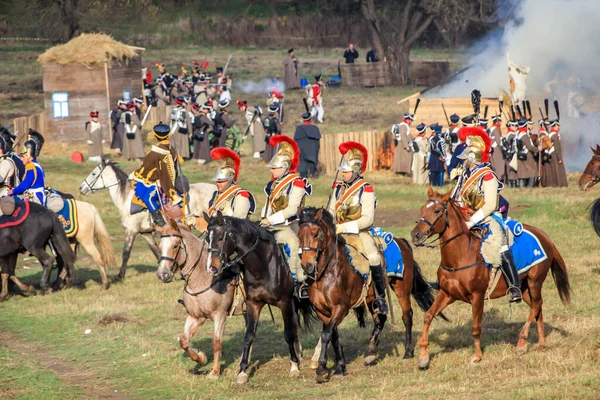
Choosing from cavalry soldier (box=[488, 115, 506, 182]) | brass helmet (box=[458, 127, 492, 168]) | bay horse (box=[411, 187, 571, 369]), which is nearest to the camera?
bay horse (box=[411, 187, 571, 369])

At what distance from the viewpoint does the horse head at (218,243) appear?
10.2 meters

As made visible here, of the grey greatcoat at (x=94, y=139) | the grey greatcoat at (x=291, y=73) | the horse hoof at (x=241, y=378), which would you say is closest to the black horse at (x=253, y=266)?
the horse hoof at (x=241, y=378)

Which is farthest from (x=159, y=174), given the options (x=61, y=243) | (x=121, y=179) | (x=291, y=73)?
(x=291, y=73)

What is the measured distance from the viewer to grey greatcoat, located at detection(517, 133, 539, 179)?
26.5 meters

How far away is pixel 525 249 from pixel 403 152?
1710 cm

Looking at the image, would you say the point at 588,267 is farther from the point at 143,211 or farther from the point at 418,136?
the point at 418,136

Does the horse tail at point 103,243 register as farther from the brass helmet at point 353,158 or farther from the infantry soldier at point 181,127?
the infantry soldier at point 181,127

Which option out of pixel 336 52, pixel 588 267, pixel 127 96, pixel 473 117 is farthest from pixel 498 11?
pixel 588 267

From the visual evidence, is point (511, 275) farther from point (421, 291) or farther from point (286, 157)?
point (286, 157)

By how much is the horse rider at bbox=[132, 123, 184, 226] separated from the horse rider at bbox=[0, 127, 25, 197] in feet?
6.42

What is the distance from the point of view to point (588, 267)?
53.7ft

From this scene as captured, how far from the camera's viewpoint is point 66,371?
1185cm

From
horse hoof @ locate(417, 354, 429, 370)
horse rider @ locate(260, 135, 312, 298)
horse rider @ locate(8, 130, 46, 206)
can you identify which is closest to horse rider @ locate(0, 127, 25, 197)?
horse rider @ locate(8, 130, 46, 206)

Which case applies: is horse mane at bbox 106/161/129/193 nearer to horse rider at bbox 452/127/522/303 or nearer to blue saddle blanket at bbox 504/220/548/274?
horse rider at bbox 452/127/522/303
